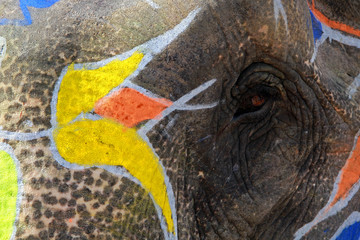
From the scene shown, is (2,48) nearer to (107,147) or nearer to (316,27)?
(107,147)

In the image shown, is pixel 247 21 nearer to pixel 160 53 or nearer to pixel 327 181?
pixel 160 53

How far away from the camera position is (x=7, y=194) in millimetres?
1274

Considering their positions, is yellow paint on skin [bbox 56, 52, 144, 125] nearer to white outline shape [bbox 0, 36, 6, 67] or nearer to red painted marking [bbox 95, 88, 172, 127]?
red painted marking [bbox 95, 88, 172, 127]

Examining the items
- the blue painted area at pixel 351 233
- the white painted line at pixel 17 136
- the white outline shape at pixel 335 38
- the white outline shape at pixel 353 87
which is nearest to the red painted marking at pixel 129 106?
the white painted line at pixel 17 136

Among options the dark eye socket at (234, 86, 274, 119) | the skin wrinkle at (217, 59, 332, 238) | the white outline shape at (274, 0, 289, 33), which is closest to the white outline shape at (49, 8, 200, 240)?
the white outline shape at (274, 0, 289, 33)

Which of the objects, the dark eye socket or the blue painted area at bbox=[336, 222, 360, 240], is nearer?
the dark eye socket

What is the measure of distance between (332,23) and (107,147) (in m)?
1.16

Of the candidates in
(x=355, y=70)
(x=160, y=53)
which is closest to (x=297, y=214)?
(x=355, y=70)

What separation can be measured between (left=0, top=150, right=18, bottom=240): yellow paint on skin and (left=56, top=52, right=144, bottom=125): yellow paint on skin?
6.8 inches

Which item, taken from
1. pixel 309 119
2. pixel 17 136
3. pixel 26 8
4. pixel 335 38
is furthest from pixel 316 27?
pixel 17 136

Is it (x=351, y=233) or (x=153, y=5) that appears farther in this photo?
(x=351, y=233)

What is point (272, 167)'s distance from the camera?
1.74m

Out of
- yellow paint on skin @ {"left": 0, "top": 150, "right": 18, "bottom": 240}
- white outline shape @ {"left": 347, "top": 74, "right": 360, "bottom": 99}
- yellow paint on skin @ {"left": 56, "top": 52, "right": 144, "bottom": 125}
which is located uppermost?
yellow paint on skin @ {"left": 56, "top": 52, "right": 144, "bottom": 125}

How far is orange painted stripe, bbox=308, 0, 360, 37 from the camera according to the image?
6.49 ft
